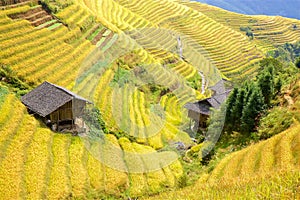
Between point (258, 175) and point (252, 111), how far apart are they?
10159 mm

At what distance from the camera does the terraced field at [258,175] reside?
795 centimetres

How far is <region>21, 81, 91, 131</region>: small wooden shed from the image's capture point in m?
17.0

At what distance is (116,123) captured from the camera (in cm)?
2064

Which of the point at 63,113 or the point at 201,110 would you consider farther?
the point at 201,110

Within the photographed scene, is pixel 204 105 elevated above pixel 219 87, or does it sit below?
above

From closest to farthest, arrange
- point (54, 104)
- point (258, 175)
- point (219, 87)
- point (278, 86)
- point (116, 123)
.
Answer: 1. point (258, 175)
2. point (54, 104)
3. point (116, 123)
4. point (278, 86)
5. point (219, 87)

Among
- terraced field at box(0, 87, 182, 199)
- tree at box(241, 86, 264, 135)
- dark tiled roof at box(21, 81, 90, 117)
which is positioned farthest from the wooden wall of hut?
tree at box(241, 86, 264, 135)

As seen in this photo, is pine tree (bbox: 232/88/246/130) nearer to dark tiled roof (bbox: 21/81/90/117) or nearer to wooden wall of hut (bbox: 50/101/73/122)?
dark tiled roof (bbox: 21/81/90/117)

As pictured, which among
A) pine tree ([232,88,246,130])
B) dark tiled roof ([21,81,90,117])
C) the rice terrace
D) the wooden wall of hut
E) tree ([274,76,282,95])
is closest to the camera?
the rice terrace

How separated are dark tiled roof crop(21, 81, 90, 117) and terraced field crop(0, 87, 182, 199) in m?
0.47

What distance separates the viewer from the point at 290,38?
256ft

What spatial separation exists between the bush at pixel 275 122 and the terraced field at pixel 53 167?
202 inches

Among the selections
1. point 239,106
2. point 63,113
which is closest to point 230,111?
point 239,106

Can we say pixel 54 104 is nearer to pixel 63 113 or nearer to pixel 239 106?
pixel 63 113
